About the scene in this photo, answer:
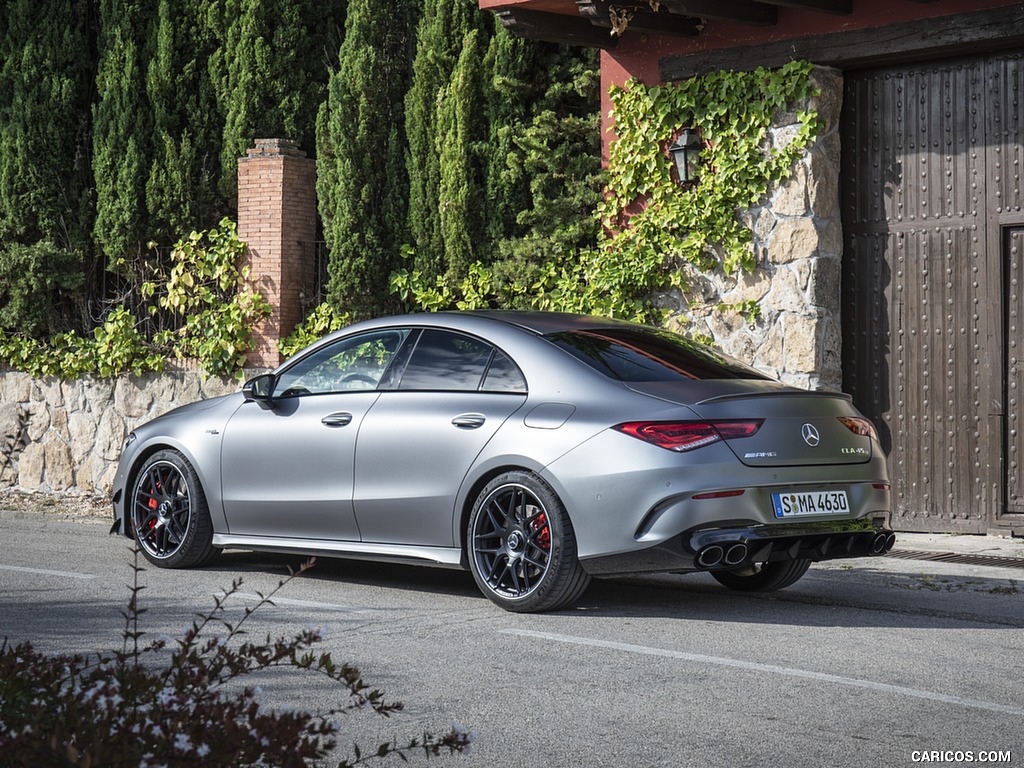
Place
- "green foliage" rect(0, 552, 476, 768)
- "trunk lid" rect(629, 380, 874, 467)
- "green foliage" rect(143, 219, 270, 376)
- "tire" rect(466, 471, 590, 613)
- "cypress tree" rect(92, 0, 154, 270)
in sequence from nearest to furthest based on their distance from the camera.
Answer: "green foliage" rect(0, 552, 476, 768), "trunk lid" rect(629, 380, 874, 467), "tire" rect(466, 471, 590, 613), "green foliage" rect(143, 219, 270, 376), "cypress tree" rect(92, 0, 154, 270)

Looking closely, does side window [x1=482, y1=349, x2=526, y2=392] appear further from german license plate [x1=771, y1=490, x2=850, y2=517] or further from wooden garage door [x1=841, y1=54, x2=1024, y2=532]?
wooden garage door [x1=841, y1=54, x2=1024, y2=532]

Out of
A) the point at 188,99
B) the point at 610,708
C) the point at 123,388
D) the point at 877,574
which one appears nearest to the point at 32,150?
the point at 188,99

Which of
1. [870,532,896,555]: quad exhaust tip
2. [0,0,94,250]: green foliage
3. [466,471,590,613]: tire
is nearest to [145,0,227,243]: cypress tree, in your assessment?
[0,0,94,250]: green foliage

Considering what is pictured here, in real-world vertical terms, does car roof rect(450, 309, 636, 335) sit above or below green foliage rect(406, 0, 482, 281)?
below

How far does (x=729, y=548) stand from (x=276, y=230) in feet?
28.8

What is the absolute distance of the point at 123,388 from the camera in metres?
14.7

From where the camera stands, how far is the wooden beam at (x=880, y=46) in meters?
10.1

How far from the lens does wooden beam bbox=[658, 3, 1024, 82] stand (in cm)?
1009

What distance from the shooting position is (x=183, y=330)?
14.4 meters

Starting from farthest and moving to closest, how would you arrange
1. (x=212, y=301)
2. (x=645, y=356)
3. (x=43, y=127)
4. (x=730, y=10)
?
(x=43, y=127) → (x=212, y=301) → (x=730, y=10) → (x=645, y=356)

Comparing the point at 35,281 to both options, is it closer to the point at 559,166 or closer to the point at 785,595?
the point at 559,166

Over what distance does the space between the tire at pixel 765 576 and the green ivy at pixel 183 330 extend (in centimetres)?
748

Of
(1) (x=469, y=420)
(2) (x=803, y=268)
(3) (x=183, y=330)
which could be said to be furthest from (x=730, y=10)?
(3) (x=183, y=330)

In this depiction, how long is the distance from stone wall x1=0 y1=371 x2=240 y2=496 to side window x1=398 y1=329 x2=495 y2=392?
22.4 feet
